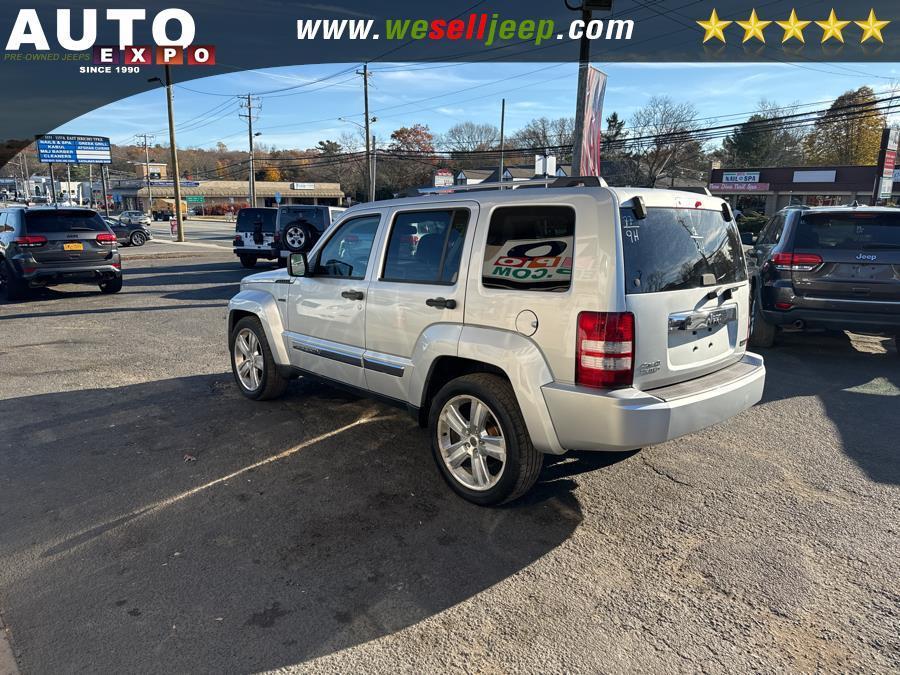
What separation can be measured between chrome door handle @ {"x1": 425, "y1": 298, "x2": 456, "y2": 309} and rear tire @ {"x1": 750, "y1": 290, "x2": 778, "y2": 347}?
558 cm

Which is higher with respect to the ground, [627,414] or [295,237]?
[295,237]

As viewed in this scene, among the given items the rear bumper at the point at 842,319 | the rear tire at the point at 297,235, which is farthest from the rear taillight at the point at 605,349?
the rear tire at the point at 297,235

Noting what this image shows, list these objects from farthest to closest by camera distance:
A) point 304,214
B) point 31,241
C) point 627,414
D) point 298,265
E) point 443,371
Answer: point 304,214 → point 31,241 → point 298,265 → point 443,371 → point 627,414

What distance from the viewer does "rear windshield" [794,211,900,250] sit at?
6750mm

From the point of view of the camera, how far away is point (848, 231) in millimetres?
6930

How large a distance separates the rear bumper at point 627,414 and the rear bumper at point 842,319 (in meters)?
4.40

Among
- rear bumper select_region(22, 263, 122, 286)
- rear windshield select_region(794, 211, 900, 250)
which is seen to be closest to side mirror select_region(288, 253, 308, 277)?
rear windshield select_region(794, 211, 900, 250)

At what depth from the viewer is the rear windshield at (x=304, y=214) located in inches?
642

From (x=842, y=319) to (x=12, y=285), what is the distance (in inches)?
538

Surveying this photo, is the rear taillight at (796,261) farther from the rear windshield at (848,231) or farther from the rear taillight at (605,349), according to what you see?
the rear taillight at (605,349)

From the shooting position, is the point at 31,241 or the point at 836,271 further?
the point at 31,241

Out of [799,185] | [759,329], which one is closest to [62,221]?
[759,329]

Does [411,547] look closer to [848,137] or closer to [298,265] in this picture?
[298,265]

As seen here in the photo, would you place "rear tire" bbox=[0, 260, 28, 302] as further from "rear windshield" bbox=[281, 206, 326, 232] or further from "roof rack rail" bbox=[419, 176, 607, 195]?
"roof rack rail" bbox=[419, 176, 607, 195]
